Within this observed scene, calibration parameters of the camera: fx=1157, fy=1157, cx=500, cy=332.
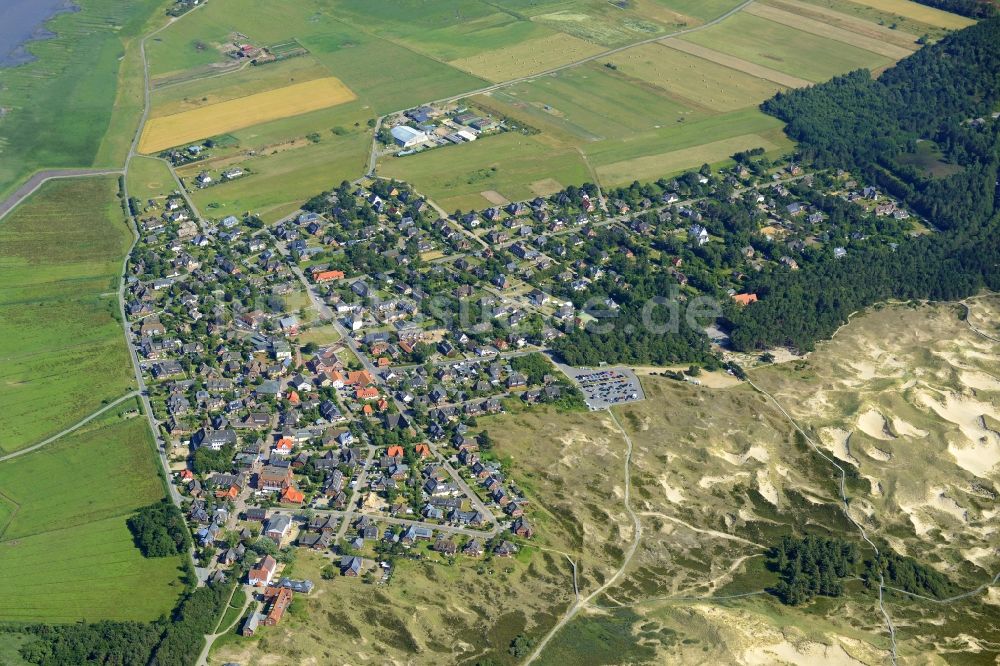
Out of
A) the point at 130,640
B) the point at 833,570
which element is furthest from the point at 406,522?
the point at 833,570

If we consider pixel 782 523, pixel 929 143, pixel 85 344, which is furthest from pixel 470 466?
pixel 929 143

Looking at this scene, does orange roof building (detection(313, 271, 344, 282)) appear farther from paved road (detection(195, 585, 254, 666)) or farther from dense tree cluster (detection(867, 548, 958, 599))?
dense tree cluster (detection(867, 548, 958, 599))

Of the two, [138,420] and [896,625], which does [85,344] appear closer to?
[138,420]

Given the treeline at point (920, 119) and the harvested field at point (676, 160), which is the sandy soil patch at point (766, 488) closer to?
the treeline at point (920, 119)

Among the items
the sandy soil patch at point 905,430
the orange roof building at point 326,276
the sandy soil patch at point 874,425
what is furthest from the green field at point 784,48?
the orange roof building at point 326,276

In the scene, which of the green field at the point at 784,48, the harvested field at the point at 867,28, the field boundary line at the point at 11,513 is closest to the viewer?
the field boundary line at the point at 11,513

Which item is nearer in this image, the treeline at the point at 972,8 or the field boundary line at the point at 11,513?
the field boundary line at the point at 11,513

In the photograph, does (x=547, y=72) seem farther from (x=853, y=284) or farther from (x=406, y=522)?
(x=406, y=522)
